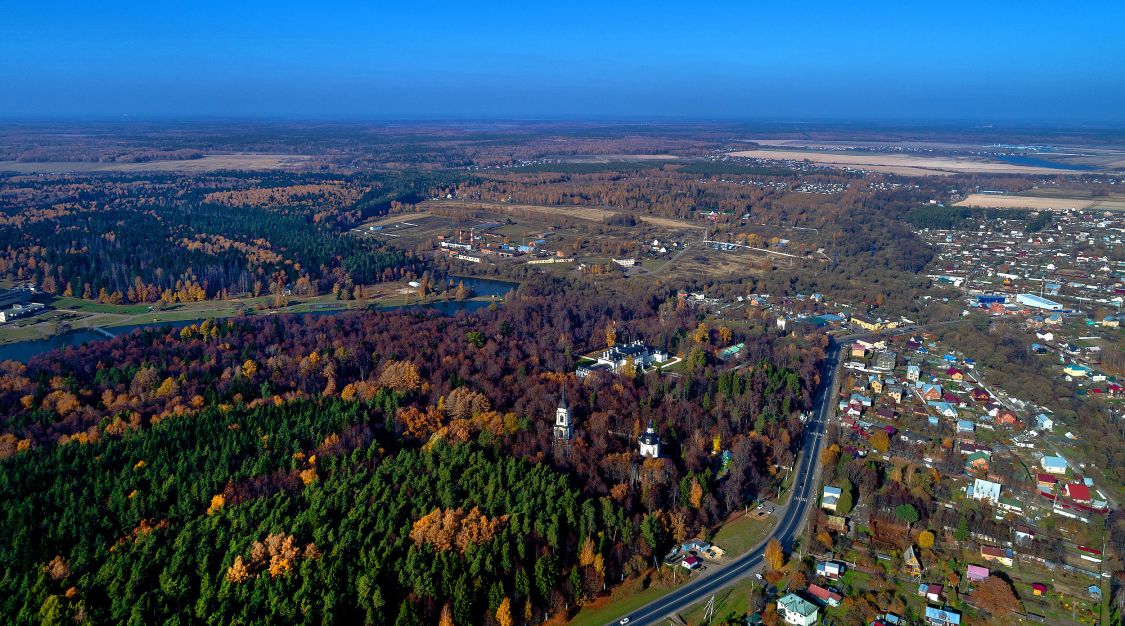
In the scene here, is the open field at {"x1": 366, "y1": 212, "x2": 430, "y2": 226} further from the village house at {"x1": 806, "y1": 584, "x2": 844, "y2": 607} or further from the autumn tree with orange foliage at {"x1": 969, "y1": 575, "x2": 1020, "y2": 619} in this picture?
the autumn tree with orange foliage at {"x1": 969, "y1": 575, "x2": 1020, "y2": 619}

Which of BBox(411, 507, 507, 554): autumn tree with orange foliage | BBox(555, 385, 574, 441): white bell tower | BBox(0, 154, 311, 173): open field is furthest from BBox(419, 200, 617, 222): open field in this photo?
BBox(411, 507, 507, 554): autumn tree with orange foliage

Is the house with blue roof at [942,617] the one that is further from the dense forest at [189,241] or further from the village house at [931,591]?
the dense forest at [189,241]

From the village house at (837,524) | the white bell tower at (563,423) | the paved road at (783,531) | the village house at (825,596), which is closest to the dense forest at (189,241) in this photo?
the white bell tower at (563,423)

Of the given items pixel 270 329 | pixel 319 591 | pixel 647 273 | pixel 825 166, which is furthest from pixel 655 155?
pixel 319 591

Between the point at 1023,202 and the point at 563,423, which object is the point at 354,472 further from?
the point at 1023,202

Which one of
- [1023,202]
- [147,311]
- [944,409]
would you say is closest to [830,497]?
[944,409]

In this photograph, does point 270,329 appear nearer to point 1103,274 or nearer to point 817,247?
point 817,247
